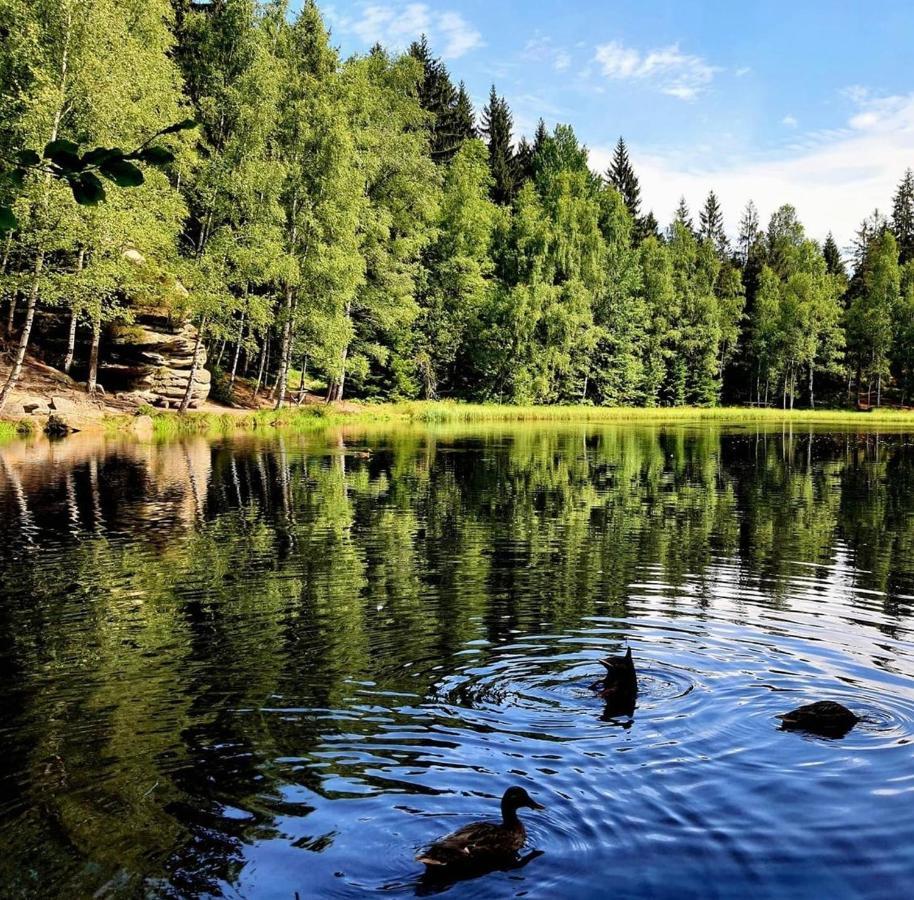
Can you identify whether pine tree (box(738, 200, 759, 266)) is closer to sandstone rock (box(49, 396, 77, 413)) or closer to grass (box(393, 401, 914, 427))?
grass (box(393, 401, 914, 427))

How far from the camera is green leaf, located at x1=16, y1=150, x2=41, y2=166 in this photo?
2.82m

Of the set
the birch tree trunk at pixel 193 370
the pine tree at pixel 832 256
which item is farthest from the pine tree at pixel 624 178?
the birch tree trunk at pixel 193 370

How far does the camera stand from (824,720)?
7.39 m

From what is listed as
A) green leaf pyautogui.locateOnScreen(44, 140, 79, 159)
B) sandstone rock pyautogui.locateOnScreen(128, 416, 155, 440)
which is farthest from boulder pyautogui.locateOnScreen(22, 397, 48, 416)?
green leaf pyautogui.locateOnScreen(44, 140, 79, 159)

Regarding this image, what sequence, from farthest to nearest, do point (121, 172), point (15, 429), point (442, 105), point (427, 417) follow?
point (442, 105)
point (427, 417)
point (15, 429)
point (121, 172)

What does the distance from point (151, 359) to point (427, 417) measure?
23.2m

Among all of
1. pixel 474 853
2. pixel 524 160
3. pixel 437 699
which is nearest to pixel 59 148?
pixel 474 853

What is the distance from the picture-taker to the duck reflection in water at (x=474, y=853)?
5.05 metres

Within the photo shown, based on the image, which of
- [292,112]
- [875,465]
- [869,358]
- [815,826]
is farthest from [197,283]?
[869,358]

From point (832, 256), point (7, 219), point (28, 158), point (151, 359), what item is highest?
point (832, 256)

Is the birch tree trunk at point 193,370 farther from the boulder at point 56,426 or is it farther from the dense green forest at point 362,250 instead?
the boulder at point 56,426

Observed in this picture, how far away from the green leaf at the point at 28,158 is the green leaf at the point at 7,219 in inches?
6.9

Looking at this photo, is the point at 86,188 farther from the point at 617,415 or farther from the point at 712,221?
the point at 712,221

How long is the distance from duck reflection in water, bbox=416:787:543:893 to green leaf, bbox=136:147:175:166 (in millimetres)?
4261
